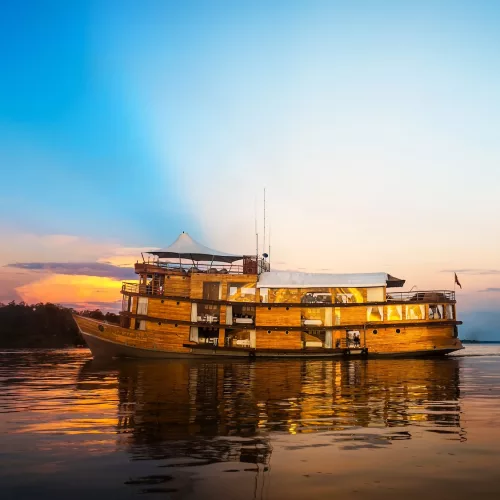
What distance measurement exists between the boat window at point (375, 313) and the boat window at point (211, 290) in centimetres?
1100

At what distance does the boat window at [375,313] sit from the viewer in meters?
36.8

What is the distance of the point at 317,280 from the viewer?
37.4 meters

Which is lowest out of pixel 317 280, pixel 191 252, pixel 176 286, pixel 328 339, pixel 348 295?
pixel 328 339

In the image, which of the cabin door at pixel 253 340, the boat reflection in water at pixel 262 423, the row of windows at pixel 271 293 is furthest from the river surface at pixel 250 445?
the row of windows at pixel 271 293

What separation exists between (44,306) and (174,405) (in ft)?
372

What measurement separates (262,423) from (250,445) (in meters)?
2.07

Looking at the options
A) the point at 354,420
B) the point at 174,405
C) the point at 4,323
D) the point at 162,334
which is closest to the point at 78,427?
the point at 174,405

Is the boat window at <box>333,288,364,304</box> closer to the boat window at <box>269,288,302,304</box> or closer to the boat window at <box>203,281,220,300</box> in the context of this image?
the boat window at <box>269,288,302,304</box>

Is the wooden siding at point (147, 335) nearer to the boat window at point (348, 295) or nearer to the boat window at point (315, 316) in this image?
the boat window at point (315, 316)

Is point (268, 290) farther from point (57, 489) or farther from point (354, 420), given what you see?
point (57, 489)

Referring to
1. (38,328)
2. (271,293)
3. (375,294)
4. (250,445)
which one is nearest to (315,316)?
(271,293)

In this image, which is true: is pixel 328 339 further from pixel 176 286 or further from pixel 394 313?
pixel 176 286

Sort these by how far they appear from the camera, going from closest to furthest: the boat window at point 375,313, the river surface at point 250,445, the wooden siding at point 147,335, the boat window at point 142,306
Answer: the river surface at point 250,445
the wooden siding at point 147,335
the boat window at point 142,306
the boat window at point 375,313

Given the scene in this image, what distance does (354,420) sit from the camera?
10305mm
